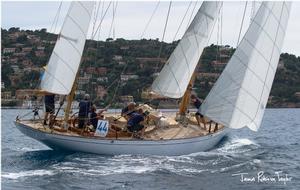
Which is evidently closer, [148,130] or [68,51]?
[68,51]

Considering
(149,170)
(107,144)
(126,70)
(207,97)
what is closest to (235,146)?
(207,97)

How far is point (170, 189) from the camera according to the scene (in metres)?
16.9

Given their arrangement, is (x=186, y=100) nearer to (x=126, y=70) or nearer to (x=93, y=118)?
(x=93, y=118)

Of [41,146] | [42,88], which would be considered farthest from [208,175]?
[41,146]

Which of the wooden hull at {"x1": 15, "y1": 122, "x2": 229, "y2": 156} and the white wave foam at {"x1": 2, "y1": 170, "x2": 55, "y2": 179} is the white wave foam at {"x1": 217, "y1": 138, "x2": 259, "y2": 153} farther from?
the white wave foam at {"x1": 2, "y1": 170, "x2": 55, "y2": 179}

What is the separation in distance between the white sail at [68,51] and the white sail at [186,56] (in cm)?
401

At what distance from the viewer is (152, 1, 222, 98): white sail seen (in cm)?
2519

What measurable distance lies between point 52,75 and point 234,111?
5923mm

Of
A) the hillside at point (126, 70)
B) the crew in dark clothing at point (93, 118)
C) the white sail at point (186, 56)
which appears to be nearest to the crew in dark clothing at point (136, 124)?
the crew in dark clothing at point (93, 118)

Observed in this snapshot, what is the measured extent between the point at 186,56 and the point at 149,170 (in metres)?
7.38

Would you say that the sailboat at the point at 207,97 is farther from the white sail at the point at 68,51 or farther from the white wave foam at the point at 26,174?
the white wave foam at the point at 26,174

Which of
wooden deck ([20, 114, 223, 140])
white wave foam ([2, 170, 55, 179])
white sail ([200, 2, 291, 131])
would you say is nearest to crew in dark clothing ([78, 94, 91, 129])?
wooden deck ([20, 114, 223, 140])
